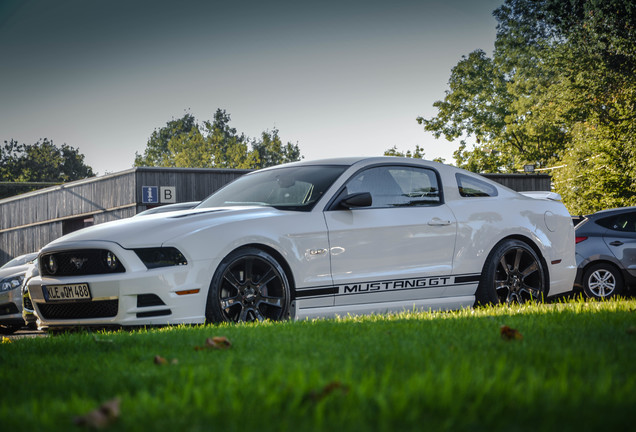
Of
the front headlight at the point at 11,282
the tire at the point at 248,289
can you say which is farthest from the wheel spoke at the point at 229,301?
the front headlight at the point at 11,282

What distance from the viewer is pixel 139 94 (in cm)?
7788

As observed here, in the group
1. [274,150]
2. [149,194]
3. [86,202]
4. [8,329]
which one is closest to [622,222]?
[8,329]

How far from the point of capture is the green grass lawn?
2486 millimetres

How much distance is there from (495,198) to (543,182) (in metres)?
32.9

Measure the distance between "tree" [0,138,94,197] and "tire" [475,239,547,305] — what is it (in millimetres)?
108544

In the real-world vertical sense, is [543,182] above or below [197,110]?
below

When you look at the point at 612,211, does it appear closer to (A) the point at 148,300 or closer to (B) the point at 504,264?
(B) the point at 504,264

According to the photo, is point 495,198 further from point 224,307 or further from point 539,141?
point 539,141

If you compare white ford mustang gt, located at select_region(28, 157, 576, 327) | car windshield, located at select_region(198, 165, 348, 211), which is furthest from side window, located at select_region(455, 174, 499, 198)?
car windshield, located at select_region(198, 165, 348, 211)

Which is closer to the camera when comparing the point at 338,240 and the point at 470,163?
the point at 338,240

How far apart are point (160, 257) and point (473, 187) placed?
3.57m

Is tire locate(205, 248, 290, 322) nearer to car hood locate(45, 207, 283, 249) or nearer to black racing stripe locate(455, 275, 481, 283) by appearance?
car hood locate(45, 207, 283, 249)

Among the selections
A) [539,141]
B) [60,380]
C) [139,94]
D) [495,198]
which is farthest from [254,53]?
[60,380]

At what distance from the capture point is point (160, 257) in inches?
239
